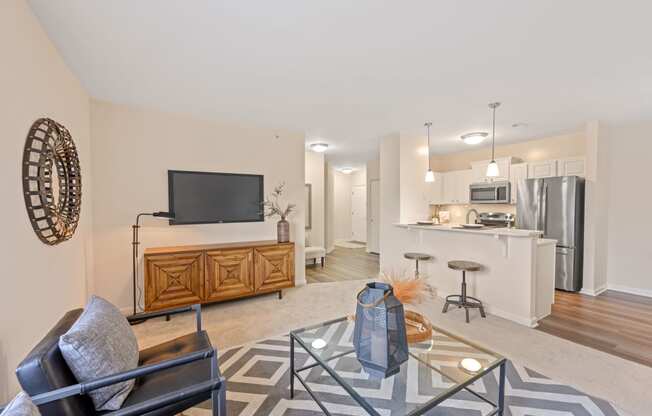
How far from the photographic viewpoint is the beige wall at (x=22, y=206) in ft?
4.61

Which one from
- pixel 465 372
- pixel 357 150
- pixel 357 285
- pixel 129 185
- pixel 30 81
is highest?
pixel 357 150

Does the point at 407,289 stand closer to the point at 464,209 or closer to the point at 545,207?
the point at 545,207

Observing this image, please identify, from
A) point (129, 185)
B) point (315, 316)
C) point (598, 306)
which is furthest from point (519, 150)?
point (129, 185)

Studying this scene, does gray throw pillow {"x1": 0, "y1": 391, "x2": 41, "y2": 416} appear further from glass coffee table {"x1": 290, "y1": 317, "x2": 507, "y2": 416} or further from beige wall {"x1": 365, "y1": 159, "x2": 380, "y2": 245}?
beige wall {"x1": 365, "y1": 159, "x2": 380, "y2": 245}

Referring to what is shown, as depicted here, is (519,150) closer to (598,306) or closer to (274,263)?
(598,306)

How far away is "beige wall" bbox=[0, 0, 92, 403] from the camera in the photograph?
1405 millimetres

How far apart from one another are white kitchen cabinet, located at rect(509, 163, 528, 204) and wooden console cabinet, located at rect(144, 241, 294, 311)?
4.07m

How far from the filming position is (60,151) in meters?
2.05

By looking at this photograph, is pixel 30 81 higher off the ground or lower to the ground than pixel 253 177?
higher

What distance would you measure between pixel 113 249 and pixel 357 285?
3292 millimetres

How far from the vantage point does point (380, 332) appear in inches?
60.5

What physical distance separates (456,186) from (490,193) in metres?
0.78

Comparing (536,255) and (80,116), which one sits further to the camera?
(536,255)

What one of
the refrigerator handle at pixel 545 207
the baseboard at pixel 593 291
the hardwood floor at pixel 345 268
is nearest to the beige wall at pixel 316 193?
the hardwood floor at pixel 345 268
